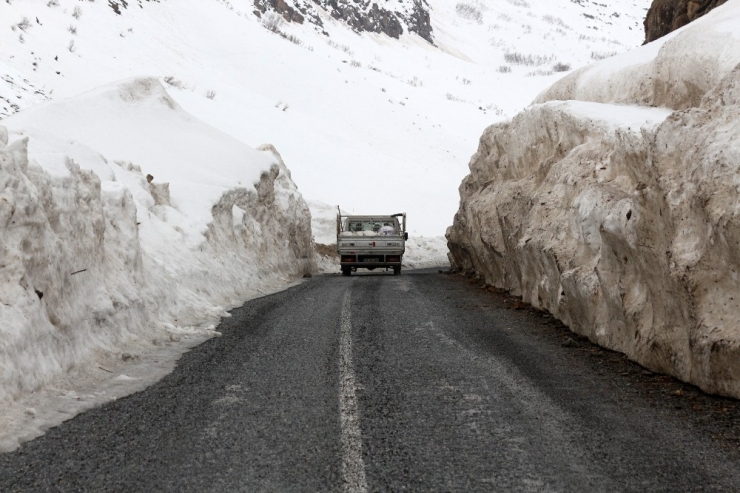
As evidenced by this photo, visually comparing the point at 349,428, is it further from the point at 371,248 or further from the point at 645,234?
the point at 371,248

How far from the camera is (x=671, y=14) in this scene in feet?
68.5

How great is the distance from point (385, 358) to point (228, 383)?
2.12 meters

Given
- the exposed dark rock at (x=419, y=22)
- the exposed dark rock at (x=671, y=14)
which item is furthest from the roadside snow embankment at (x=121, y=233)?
the exposed dark rock at (x=419, y=22)

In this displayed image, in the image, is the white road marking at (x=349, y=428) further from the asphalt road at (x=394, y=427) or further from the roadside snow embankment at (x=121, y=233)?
the roadside snow embankment at (x=121, y=233)

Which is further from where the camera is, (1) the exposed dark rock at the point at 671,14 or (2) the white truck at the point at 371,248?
(2) the white truck at the point at 371,248

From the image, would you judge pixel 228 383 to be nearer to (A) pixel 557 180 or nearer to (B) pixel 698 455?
(B) pixel 698 455

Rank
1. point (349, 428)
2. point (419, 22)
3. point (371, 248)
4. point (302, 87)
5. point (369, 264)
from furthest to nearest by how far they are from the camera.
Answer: point (419, 22), point (302, 87), point (369, 264), point (371, 248), point (349, 428)

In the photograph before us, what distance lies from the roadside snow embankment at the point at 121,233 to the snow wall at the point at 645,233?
6100 mm

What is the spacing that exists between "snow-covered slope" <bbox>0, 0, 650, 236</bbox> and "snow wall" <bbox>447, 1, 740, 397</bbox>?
101 ft

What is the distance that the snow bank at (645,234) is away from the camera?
659 cm

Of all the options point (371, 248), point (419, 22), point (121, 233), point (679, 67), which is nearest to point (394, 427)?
point (121, 233)

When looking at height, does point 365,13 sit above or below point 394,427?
above

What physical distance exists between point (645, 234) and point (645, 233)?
2 cm

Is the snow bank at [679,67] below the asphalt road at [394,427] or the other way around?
the other way around
